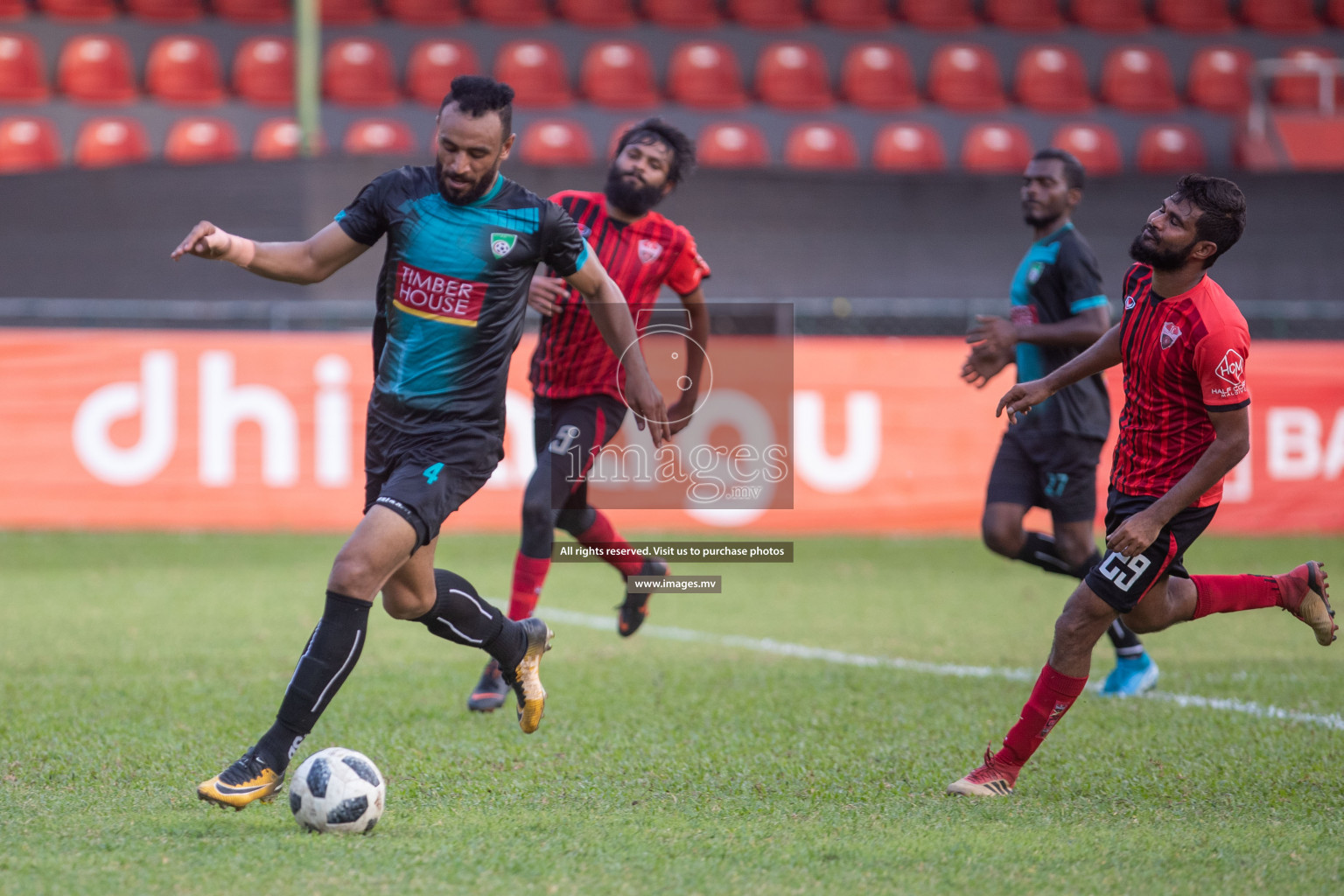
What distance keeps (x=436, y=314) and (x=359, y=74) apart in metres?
12.5

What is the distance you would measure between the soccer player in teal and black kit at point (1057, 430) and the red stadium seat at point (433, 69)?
10749 mm

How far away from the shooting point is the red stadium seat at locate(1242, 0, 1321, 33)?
683 inches

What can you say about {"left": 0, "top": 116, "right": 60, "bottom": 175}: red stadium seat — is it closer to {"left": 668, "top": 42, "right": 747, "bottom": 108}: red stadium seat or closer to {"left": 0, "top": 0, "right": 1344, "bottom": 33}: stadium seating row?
{"left": 0, "top": 0, "right": 1344, "bottom": 33}: stadium seating row

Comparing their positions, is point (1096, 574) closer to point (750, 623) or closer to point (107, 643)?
point (750, 623)

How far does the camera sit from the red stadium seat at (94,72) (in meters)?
15.5

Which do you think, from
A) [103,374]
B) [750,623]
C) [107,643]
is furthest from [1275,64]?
[107,643]

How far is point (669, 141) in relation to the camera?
21.0ft

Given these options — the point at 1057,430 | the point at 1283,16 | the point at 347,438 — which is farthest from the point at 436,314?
the point at 1283,16

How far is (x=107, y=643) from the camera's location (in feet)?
23.6

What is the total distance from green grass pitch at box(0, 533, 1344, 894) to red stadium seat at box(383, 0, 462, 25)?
9.74 metres

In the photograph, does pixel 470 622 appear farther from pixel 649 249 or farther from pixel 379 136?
pixel 379 136

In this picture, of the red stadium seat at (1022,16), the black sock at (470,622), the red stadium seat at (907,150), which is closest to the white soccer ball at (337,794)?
the black sock at (470,622)

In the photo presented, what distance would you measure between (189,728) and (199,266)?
27.1ft

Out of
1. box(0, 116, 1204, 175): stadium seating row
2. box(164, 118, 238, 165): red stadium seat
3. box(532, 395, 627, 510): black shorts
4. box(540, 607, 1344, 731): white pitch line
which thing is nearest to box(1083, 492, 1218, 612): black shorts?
box(540, 607, 1344, 731): white pitch line
